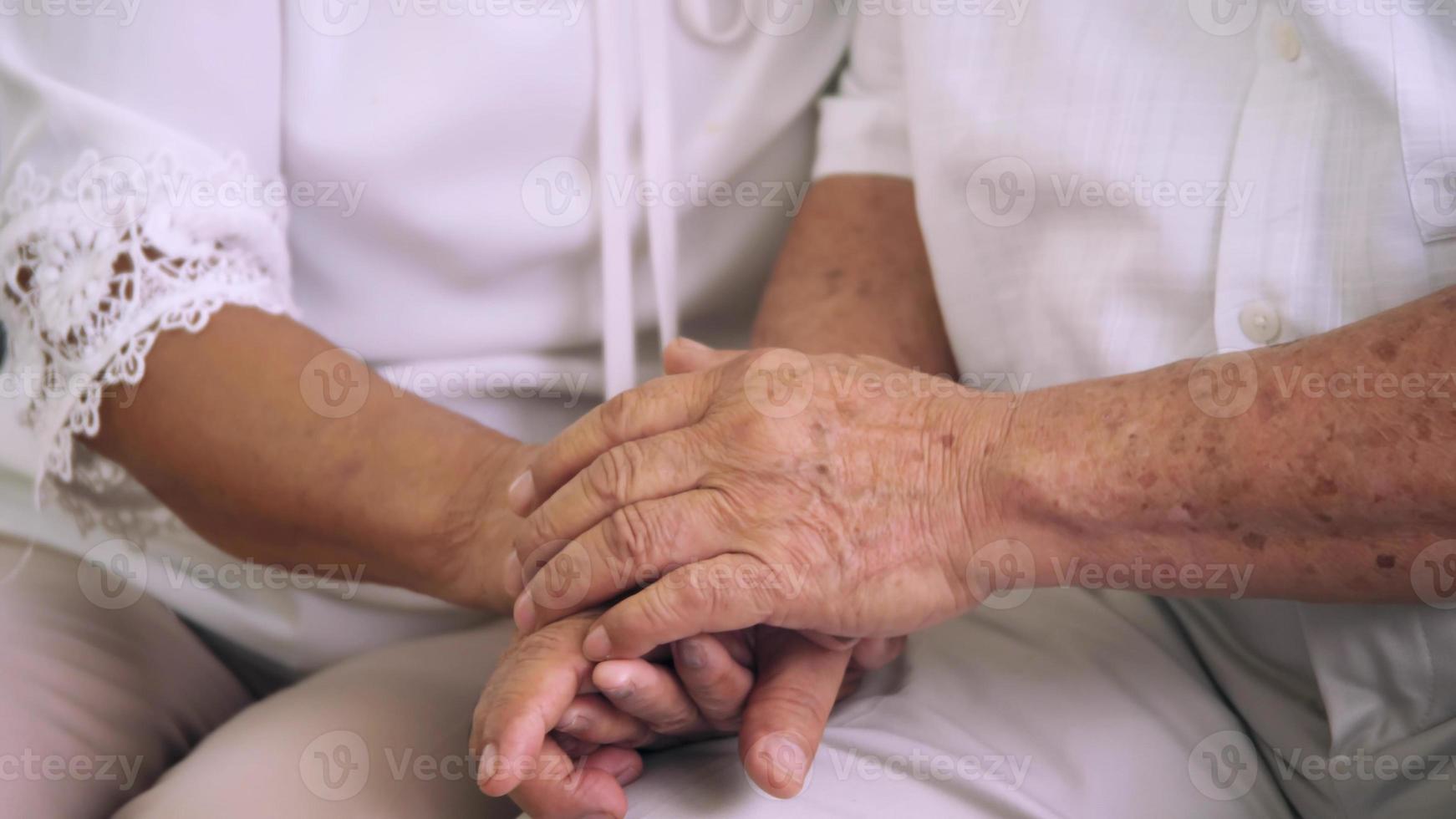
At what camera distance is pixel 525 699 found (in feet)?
2.25

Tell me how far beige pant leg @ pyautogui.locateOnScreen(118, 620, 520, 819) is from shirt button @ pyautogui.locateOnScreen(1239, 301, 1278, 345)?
0.66 metres

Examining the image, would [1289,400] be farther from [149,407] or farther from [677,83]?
[149,407]

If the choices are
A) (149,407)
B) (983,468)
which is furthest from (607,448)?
(149,407)

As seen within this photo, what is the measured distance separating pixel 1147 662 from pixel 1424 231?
0.37 m
